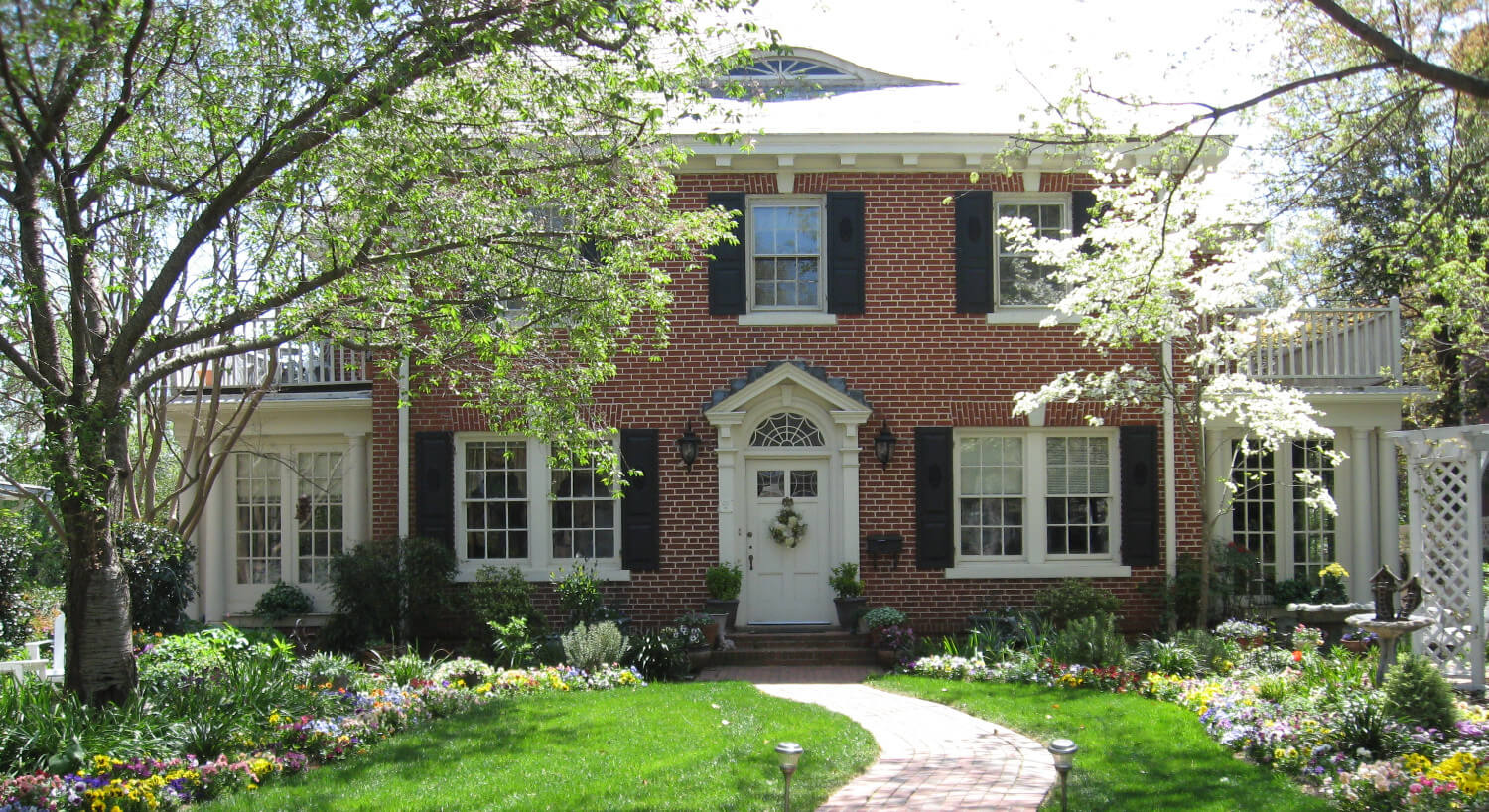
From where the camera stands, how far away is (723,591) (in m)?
13.0

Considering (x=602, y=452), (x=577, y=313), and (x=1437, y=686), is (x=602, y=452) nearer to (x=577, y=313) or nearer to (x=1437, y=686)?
(x=577, y=313)

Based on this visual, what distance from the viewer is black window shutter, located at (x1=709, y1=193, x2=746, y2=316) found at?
13555mm

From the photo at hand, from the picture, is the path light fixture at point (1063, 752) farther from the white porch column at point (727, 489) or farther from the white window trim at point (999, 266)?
the white window trim at point (999, 266)

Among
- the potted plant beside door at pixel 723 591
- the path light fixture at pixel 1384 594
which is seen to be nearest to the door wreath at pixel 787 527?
the potted plant beside door at pixel 723 591

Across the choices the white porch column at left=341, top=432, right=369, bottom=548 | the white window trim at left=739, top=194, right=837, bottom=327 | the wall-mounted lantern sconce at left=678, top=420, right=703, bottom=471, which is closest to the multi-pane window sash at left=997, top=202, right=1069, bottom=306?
the white window trim at left=739, top=194, right=837, bottom=327

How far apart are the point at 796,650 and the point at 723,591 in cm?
104

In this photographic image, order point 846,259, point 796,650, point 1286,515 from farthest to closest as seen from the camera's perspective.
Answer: point 1286,515, point 846,259, point 796,650

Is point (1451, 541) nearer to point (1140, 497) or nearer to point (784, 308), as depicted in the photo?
point (1140, 497)

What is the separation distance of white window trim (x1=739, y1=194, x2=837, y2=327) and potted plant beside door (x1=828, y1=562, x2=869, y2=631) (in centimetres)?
287

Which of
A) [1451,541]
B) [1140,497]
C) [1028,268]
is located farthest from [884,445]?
[1451,541]

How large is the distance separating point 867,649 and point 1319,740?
580cm

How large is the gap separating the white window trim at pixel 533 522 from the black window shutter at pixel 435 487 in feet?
0.39

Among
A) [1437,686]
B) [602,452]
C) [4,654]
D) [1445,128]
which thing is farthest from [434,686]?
[1445,128]

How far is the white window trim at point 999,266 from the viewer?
13.6 meters
